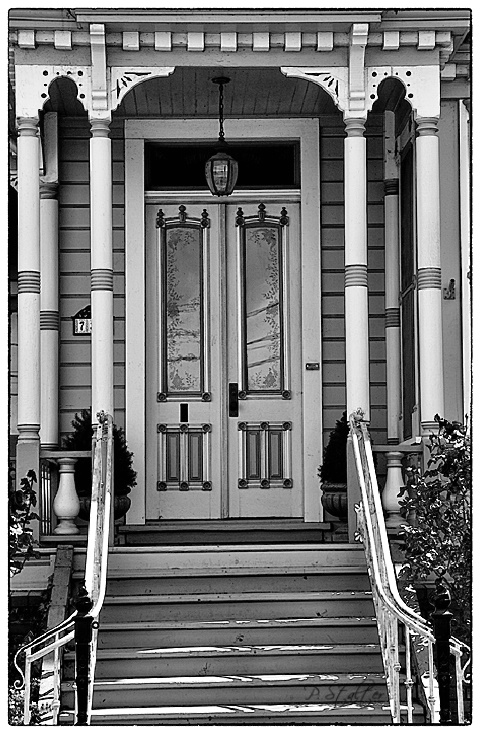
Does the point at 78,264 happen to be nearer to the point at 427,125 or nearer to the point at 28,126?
the point at 28,126

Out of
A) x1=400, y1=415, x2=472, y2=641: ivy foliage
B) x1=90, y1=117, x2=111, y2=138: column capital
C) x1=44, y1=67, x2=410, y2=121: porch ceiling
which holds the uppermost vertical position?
x1=44, y1=67, x2=410, y2=121: porch ceiling

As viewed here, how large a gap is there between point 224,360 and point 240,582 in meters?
2.82

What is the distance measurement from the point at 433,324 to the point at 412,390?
41.2 inches

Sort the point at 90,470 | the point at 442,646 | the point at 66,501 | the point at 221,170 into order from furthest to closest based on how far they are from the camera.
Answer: the point at 221,170 → the point at 90,470 → the point at 66,501 → the point at 442,646

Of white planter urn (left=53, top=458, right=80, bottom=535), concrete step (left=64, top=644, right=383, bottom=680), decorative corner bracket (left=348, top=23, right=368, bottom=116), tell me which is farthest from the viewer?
decorative corner bracket (left=348, top=23, right=368, bottom=116)

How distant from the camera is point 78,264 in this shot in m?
10.8

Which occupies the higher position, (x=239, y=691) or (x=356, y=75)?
(x=356, y=75)

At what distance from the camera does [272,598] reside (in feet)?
26.7

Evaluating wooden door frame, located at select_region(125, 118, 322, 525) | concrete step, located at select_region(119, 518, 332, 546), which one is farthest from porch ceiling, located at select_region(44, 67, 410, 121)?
concrete step, located at select_region(119, 518, 332, 546)

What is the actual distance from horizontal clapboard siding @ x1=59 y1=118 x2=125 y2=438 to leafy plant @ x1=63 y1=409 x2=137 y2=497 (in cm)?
56

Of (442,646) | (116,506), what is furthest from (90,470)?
(442,646)

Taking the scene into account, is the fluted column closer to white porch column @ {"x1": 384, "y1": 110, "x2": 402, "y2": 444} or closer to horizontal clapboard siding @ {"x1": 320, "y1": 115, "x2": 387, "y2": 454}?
white porch column @ {"x1": 384, "y1": 110, "x2": 402, "y2": 444}

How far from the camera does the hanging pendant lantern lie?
10164 millimetres

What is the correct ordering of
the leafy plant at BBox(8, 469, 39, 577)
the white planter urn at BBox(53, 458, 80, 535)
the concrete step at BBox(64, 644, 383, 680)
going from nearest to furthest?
the concrete step at BBox(64, 644, 383, 680), the leafy plant at BBox(8, 469, 39, 577), the white planter urn at BBox(53, 458, 80, 535)
